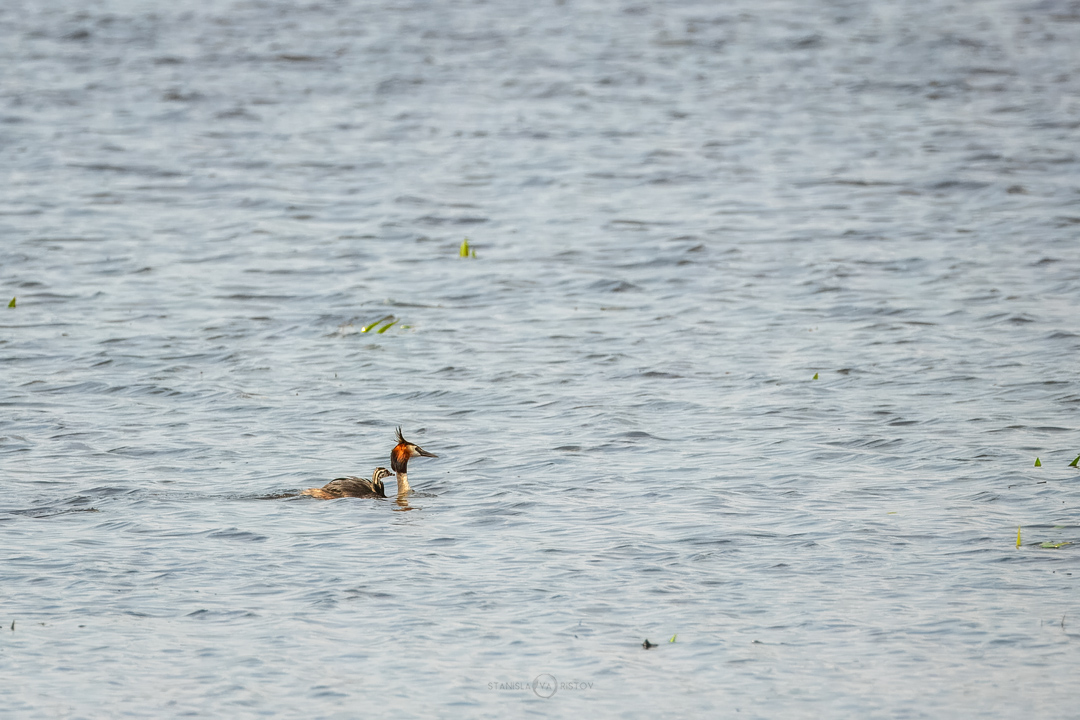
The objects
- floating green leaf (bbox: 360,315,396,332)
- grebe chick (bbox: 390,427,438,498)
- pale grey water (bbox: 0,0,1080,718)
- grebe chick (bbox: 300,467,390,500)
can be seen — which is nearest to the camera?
pale grey water (bbox: 0,0,1080,718)

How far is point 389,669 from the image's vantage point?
777 cm

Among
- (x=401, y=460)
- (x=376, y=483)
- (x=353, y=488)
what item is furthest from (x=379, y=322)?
(x=353, y=488)

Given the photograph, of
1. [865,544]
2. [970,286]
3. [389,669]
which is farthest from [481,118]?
[389,669]

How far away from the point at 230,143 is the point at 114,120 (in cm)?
280

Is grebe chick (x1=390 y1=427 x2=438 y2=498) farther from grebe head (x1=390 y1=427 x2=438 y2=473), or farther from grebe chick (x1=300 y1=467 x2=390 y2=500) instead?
grebe chick (x1=300 y1=467 x2=390 y2=500)

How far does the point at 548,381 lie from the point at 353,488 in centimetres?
343

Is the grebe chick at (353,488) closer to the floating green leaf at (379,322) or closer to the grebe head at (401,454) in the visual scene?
the grebe head at (401,454)

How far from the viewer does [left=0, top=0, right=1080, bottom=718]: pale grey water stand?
26.2 feet

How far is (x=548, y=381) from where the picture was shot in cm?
1379

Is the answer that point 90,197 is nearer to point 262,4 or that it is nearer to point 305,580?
point 305,580

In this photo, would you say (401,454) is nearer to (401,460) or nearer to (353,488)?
(401,460)

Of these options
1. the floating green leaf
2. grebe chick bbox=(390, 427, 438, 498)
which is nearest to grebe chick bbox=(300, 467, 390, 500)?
grebe chick bbox=(390, 427, 438, 498)

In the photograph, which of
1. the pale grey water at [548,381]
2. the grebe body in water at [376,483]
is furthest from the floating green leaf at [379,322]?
the grebe body in water at [376,483]

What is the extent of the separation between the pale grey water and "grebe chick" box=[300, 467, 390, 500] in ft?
0.63
